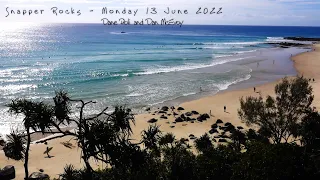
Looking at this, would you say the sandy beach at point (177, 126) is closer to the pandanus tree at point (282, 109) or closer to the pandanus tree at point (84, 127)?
the pandanus tree at point (282, 109)

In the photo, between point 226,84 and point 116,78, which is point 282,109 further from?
point 116,78

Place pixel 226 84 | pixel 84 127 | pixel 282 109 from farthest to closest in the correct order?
pixel 226 84
pixel 282 109
pixel 84 127

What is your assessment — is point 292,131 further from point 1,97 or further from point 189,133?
point 1,97

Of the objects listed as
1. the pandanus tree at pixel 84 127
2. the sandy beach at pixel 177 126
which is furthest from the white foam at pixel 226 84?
the pandanus tree at pixel 84 127

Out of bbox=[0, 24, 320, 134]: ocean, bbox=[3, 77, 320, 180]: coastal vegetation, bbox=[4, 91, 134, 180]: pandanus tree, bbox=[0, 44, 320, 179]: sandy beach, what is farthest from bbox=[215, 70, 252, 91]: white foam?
bbox=[4, 91, 134, 180]: pandanus tree

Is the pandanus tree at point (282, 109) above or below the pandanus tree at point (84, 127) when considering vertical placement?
below

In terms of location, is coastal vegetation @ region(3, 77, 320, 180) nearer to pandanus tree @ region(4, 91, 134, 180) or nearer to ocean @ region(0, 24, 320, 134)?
pandanus tree @ region(4, 91, 134, 180)

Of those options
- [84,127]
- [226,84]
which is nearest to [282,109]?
[84,127]

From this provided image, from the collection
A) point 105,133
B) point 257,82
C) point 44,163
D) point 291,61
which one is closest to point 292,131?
point 105,133
